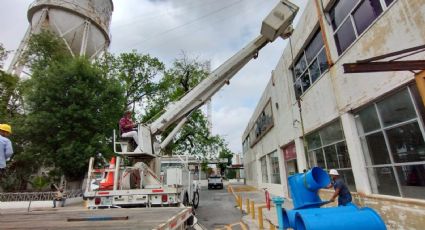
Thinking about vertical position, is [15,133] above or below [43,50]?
below

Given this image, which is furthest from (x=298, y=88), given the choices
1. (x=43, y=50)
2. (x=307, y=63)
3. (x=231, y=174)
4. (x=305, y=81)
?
(x=231, y=174)

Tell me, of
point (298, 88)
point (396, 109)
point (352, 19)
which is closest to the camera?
Result: point (396, 109)

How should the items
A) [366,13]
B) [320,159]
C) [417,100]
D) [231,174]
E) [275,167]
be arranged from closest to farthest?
[417,100] → [366,13] → [320,159] → [275,167] → [231,174]

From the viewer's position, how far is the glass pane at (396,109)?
506cm

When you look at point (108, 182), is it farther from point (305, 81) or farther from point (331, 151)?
point (305, 81)

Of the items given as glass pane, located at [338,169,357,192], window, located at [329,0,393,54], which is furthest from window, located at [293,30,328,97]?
glass pane, located at [338,169,357,192]

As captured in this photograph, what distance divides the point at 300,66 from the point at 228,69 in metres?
3.85

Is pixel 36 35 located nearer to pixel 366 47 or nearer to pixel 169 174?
pixel 169 174

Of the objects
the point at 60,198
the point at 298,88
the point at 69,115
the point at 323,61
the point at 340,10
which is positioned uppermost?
the point at 340,10

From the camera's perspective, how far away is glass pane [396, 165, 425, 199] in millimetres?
4926

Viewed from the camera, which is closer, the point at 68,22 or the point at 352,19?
the point at 352,19

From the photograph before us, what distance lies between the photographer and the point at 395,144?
18.1 feet

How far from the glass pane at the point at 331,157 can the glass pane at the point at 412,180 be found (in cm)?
289

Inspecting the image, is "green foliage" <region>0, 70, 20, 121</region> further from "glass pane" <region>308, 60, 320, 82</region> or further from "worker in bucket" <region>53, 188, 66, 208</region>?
"glass pane" <region>308, 60, 320, 82</region>
